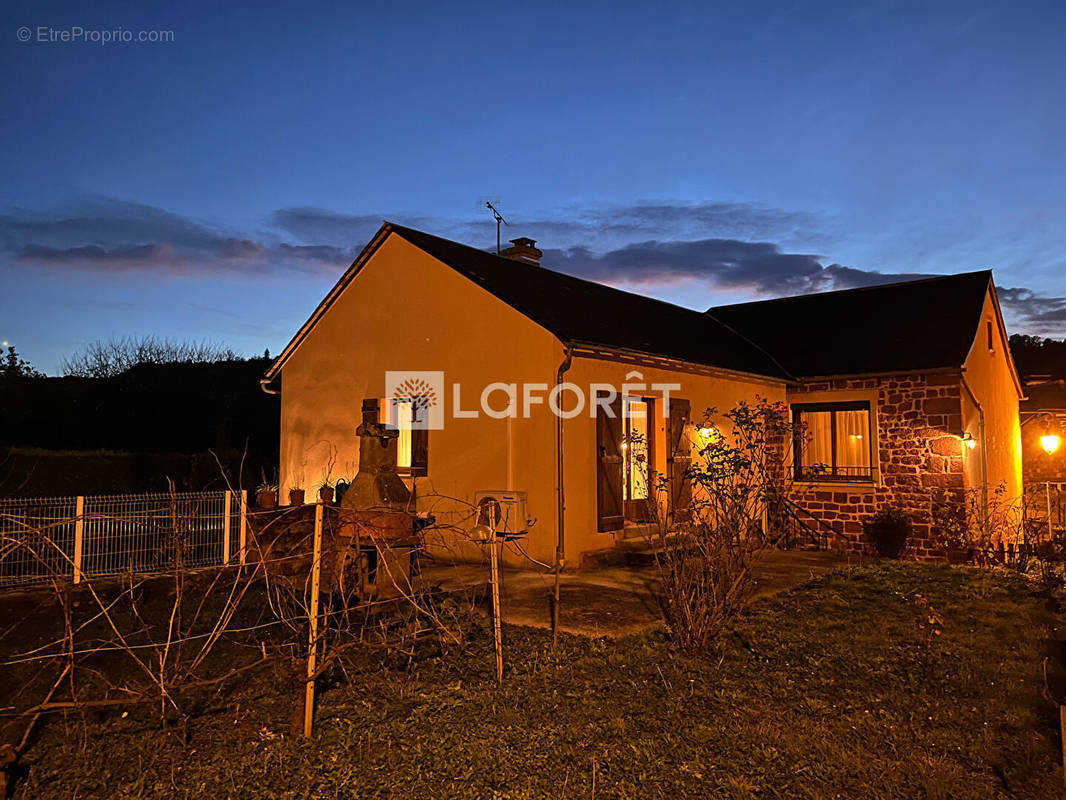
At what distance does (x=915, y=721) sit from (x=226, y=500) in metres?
7.36

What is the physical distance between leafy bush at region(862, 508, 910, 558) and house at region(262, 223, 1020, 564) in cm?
25

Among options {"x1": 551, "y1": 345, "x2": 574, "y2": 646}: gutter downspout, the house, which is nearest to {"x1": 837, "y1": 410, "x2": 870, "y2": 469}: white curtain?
the house

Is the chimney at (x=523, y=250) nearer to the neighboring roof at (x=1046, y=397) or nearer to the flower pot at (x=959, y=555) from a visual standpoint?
the flower pot at (x=959, y=555)

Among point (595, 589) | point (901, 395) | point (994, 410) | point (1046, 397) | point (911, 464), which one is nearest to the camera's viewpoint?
point (595, 589)

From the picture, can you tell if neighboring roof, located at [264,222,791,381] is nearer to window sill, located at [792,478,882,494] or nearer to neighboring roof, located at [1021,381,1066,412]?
window sill, located at [792,478,882,494]

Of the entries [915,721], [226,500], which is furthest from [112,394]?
[915,721]

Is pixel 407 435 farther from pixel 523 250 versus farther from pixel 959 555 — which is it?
pixel 959 555

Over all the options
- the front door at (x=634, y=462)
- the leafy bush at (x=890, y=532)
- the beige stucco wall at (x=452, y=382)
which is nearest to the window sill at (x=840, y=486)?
the leafy bush at (x=890, y=532)

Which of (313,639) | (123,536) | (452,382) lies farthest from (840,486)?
(123,536)

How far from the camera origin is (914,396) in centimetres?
1173

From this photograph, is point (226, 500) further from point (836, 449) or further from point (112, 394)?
point (112, 394)

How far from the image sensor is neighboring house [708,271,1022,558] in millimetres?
11438

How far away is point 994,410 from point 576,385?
9.25 metres

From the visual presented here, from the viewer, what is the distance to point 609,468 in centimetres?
984
